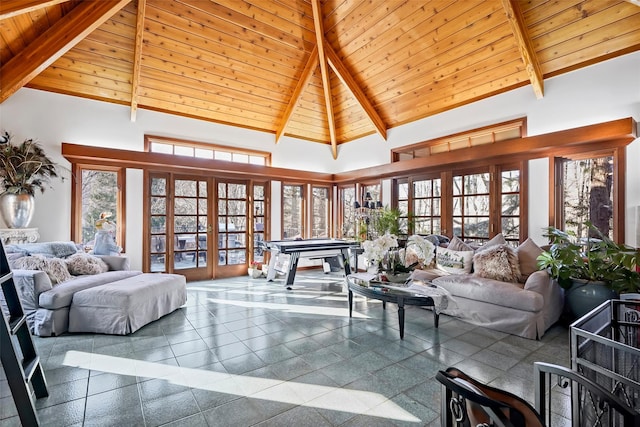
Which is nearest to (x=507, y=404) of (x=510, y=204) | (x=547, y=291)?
(x=547, y=291)

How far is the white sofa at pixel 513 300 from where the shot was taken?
3.07 meters

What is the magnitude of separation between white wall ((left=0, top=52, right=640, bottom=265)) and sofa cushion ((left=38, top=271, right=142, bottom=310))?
1683 mm

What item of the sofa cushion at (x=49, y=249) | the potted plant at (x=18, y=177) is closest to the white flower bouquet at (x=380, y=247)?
the sofa cushion at (x=49, y=249)

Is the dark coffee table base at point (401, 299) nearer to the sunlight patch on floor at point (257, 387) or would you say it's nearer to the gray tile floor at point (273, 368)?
the gray tile floor at point (273, 368)

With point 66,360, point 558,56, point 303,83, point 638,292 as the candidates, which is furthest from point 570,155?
point 66,360

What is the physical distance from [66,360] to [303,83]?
550 centimetres

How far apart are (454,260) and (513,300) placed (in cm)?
102

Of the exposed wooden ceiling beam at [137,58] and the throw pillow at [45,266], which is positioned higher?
the exposed wooden ceiling beam at [137,58]

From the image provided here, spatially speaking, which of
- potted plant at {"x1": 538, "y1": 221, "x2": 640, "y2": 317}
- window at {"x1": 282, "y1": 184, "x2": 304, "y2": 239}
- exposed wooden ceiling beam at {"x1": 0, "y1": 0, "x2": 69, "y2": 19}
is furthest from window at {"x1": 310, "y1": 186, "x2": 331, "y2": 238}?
exposed wooden ceiling beam at {"x1": 0, "y1": 0, "x2": 69, "y2": 19}

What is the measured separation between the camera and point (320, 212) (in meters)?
7.68

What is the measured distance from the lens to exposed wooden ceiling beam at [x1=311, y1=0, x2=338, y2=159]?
503 centimetres

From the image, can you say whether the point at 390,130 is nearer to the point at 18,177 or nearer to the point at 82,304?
the point at 82,304

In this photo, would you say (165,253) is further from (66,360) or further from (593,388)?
(593,388)

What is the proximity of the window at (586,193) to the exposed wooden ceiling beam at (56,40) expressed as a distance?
6275 millimetres
